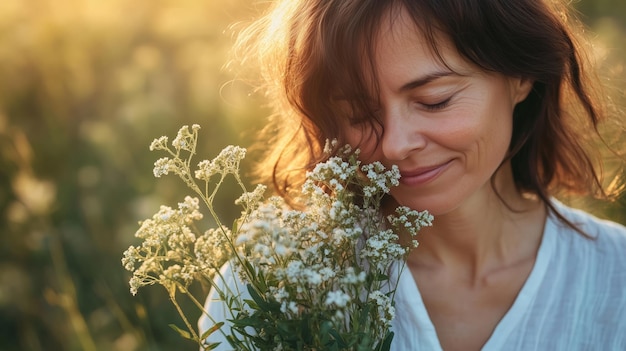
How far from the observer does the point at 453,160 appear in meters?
1.80

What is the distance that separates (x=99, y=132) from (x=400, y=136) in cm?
167

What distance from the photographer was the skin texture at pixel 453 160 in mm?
1714

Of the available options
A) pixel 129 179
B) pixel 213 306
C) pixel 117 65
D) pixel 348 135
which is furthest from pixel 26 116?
pixel 348 135

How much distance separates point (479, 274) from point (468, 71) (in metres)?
0.68

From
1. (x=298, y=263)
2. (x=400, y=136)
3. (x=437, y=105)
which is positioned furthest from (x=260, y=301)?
(x=437, y=105)

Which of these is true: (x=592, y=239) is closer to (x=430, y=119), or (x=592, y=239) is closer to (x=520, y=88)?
(x=520, y=88)

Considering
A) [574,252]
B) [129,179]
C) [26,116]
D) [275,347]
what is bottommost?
[275,347]

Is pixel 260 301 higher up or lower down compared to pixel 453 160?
lower down

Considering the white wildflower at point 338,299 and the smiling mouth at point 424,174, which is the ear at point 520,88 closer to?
the smiling mouth at point 424,174

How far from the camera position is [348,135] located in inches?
73.0

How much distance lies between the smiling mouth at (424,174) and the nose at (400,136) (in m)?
0.07

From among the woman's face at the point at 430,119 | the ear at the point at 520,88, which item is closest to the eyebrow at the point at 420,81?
the woman's face at the point at 430,119

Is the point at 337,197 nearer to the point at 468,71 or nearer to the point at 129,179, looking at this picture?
the point at 468,71

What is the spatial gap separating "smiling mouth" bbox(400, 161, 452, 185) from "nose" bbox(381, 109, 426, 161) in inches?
2.6
